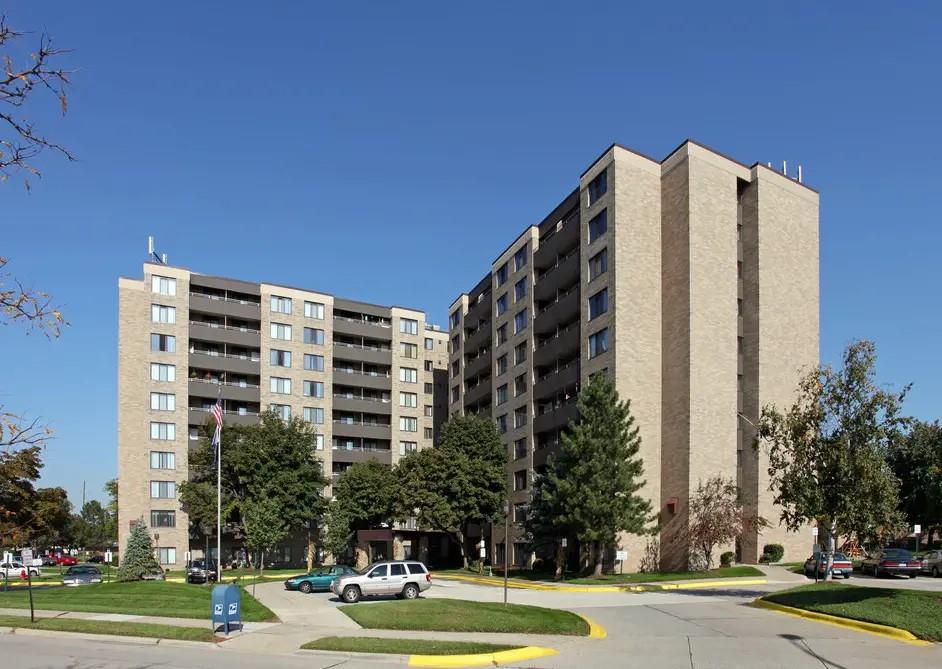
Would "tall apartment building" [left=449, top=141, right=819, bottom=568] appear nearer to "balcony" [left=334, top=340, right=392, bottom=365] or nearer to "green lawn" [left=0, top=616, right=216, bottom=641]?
"balcony" [left=334, top=340, right=392, bottom=365]

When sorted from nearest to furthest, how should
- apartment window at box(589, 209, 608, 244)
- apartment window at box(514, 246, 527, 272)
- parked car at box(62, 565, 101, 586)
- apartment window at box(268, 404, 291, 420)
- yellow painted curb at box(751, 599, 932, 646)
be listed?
yellow painted curb at box(751, 599, 932, 646) → parked car at box(62, 565, 101, 586) → apartment window at box(589, 209, 608, 244) → apartment window at box(514, 246, 527, 272) → apartment window at box(268, 404, 291, 420)

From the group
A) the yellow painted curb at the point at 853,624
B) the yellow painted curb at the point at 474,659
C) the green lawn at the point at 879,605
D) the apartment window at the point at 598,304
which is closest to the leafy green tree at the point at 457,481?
the apartment window at the point at 598,304

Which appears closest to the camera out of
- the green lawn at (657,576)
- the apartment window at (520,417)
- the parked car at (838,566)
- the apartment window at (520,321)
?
the parked car at (838,566)

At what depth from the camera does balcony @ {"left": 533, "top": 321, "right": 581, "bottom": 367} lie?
64.1m

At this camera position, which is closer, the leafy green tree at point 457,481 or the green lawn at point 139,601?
the green lawn at point 139,601

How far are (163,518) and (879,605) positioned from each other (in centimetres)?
6624

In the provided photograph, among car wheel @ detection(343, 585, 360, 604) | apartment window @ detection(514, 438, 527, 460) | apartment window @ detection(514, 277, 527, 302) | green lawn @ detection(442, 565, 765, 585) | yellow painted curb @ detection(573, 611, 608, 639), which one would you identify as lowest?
green lawn @ detection(442, 565, 765, 585)

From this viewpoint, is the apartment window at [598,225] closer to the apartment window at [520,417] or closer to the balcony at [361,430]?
the apartment window at [520,417]

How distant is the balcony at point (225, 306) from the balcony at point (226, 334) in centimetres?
135

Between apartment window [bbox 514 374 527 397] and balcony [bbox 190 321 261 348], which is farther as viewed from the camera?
balcony [bbox 190 321 261 348]

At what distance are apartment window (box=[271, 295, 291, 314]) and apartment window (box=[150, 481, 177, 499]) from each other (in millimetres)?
19916

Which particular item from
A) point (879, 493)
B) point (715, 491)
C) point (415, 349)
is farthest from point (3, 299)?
point (415, 349)

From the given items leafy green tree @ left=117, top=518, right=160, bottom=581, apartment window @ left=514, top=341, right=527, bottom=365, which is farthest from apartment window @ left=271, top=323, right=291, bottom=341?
leafy green tree @ left=117, top=518, right=160, bottom=581

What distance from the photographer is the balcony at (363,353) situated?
9006cm
